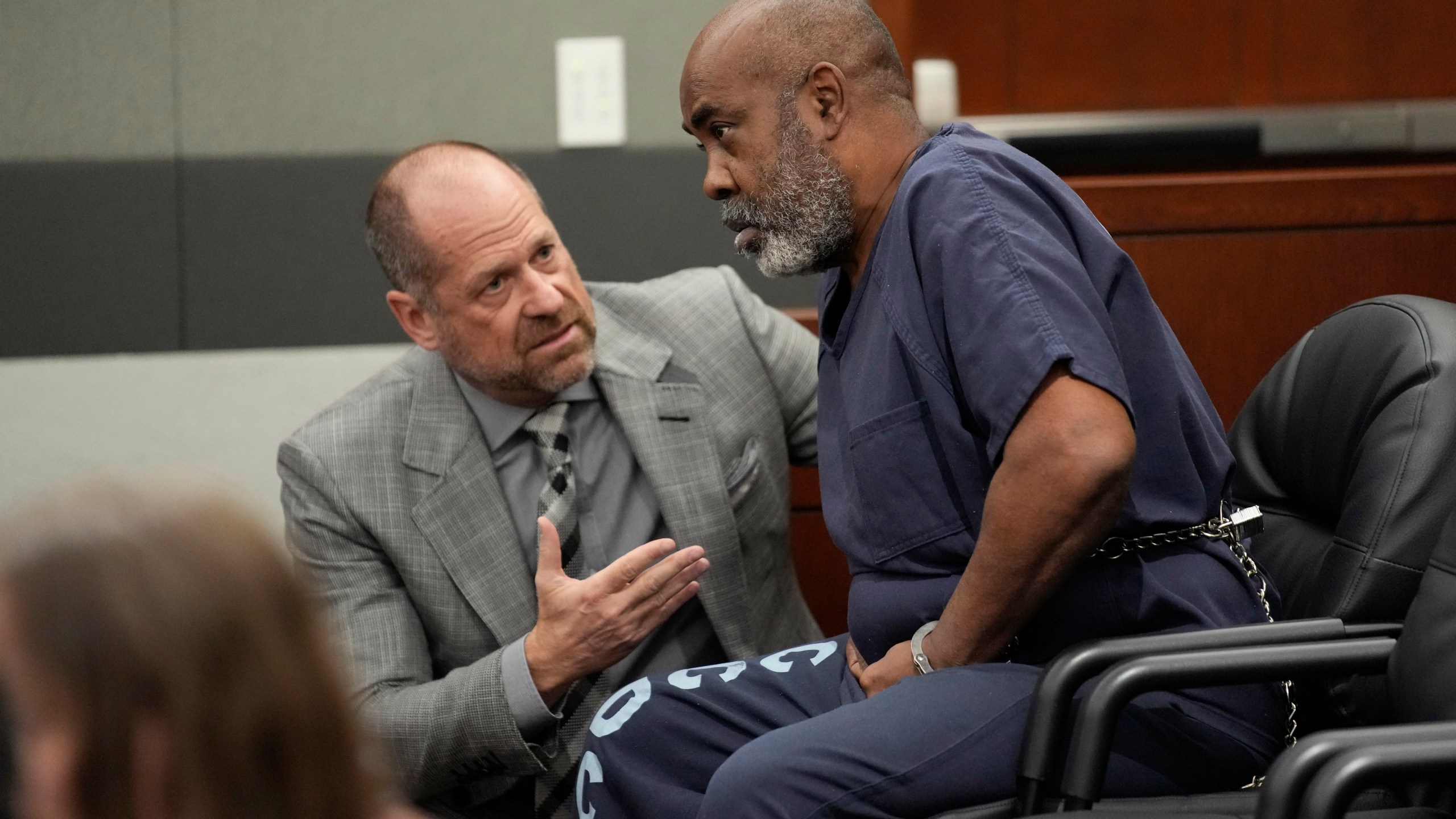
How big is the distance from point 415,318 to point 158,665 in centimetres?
164

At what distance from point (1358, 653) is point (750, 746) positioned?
590mm

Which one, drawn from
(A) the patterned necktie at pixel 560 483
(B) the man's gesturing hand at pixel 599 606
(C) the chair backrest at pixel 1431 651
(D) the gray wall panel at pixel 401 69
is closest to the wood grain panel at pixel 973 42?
(D) the gray wall panel at pixel 401 69

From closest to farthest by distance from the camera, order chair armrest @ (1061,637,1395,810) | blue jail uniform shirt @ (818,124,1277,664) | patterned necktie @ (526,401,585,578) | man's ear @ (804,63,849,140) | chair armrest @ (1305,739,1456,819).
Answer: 1. chair armrest @ (1305,739,1456,819)
2. chair armrest @ (1061,637,1395,810)
3. blue jail uniform shirt @ (818,124,1277,664)
4. man's ear @ (804,63,849,140)
5. patterned necktie @ (526,401,585,578)

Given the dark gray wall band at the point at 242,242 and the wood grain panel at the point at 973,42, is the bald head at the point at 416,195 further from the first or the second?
the wood grain panel at the point at 973,42

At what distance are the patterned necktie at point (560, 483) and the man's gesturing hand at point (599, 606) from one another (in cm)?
14

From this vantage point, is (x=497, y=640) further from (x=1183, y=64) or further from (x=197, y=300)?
(x=1183, y=64)

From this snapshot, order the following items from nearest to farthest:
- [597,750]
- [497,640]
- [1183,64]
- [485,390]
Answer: [597,750] < [497,640] < [485,390] < [1183,64]

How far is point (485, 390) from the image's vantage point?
2016 mm

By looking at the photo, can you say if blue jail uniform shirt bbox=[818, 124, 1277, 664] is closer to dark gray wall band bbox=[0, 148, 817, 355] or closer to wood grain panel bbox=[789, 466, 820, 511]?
wood grain panel bbox=[789, 466, 820, 511]

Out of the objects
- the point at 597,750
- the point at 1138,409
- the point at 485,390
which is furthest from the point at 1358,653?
the point at 485,390

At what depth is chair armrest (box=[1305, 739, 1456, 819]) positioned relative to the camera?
0.98 metres

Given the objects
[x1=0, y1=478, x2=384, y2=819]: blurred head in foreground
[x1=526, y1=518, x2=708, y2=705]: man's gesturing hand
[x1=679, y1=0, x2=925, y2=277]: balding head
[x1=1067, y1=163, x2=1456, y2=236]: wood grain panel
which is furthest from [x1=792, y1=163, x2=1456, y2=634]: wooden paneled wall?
[x1=0, y1=478, x2=384, y2=819]: blurred head in foreground

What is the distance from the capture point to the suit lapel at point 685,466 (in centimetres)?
192

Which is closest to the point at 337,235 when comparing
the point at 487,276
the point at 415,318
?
the point at 415,318
